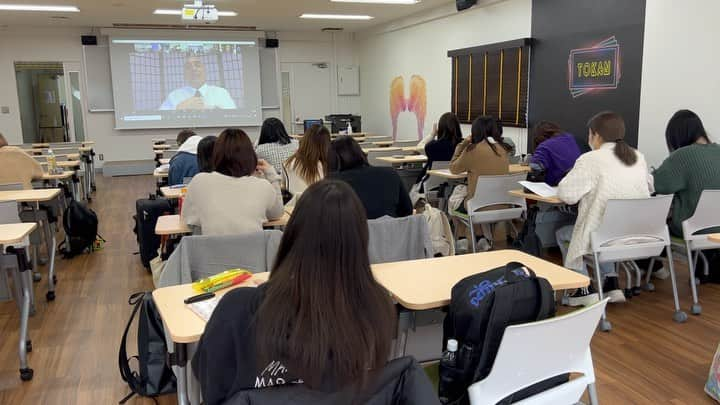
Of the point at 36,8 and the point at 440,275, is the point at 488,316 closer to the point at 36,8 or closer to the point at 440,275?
the point at 440,275

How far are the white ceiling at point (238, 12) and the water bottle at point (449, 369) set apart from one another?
25.3ft

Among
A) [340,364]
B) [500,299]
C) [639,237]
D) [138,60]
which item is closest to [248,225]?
[500,299]

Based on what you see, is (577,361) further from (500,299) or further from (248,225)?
(248,225)

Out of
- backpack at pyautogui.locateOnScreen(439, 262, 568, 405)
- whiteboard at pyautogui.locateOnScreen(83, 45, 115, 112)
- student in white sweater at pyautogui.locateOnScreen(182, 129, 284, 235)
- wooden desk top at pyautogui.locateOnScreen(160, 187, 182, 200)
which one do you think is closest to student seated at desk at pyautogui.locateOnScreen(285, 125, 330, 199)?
wooden desk top at pyautogui.locateOnScreen(160, 187, 182, 200)

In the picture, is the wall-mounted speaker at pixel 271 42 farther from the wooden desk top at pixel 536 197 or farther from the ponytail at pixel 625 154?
the ponytail at pixel 625 154

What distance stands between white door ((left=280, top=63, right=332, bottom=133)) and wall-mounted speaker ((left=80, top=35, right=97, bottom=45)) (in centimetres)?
384

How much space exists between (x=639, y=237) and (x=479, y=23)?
574 cm

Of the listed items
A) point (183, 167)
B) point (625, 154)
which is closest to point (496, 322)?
point (625, 154)

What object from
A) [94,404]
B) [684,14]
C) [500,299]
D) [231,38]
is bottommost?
[94,404]

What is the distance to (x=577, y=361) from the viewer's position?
1.78 meters

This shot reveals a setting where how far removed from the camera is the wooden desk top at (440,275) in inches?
77.9

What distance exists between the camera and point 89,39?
11.5 m

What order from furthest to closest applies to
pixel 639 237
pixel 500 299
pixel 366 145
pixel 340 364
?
pixel 366 145 → pixel 639 237 → pixel 500 299 → pixel 340 364

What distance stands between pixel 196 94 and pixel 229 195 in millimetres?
10009
